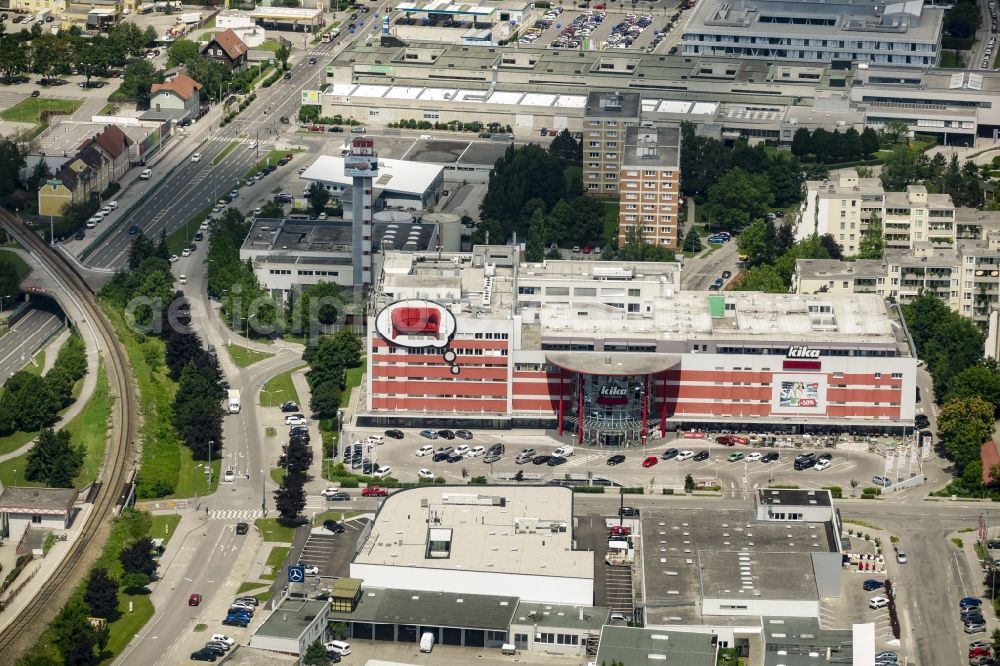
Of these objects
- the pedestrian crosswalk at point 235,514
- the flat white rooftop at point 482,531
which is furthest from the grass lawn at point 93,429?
the flat white rooftop at point 482,531

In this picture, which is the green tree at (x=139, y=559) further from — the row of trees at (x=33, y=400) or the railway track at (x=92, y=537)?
the row of trees at (x=33, y=400)

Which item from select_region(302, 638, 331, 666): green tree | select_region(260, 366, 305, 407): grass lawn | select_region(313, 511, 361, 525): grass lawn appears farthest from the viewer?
select_region(260, 366, 305, 407): grass lawn

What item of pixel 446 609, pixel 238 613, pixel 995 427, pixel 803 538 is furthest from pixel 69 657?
pixel 995 427

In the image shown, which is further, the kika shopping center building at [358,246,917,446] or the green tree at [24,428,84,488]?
the kika shopping center building at [358,246,917,446]

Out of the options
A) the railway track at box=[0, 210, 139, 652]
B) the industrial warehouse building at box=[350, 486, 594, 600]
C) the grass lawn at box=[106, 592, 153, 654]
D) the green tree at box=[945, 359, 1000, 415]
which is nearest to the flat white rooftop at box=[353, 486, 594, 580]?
the industrial warehouse building at box=[350, 486, 594, 600]

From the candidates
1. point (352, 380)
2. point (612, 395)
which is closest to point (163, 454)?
point (352, 380)

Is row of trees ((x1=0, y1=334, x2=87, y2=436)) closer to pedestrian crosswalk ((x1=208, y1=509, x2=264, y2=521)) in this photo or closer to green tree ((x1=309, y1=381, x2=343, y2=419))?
green tree ((x1=309, y1=381, x2=343, y2=419))
